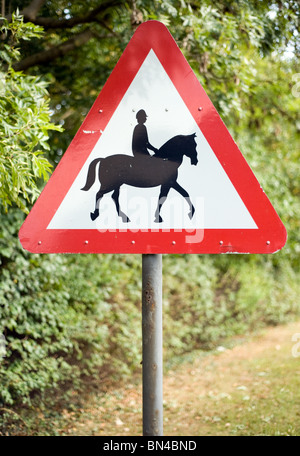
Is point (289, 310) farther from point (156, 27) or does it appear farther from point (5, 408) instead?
point (156, 27)

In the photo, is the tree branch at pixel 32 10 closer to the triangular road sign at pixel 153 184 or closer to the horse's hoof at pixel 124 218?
the triangular road sign at pixel 153 184

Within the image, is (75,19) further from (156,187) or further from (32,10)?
(156,187)

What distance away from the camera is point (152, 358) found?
150 cm

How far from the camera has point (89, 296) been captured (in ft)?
15.9

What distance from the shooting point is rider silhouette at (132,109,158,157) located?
1585 mm

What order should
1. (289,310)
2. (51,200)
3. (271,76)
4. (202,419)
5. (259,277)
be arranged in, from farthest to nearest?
(289,310) → (259,277) → (271,76) → (202,419) → (51,200)

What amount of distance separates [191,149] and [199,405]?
3.42 m

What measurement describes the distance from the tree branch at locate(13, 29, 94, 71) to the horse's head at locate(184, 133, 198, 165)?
284cm

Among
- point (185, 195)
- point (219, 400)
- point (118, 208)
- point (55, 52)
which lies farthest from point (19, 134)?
point (219, 400)

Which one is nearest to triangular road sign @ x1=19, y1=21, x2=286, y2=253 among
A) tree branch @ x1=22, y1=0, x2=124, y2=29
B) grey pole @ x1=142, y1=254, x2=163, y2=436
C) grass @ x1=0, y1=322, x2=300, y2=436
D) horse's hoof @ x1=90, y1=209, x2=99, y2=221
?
horse's hoof @ x1=90, y1=209, x2=99, y2=221

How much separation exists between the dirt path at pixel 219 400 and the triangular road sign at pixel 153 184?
2.42m

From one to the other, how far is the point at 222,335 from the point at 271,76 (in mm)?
4250
